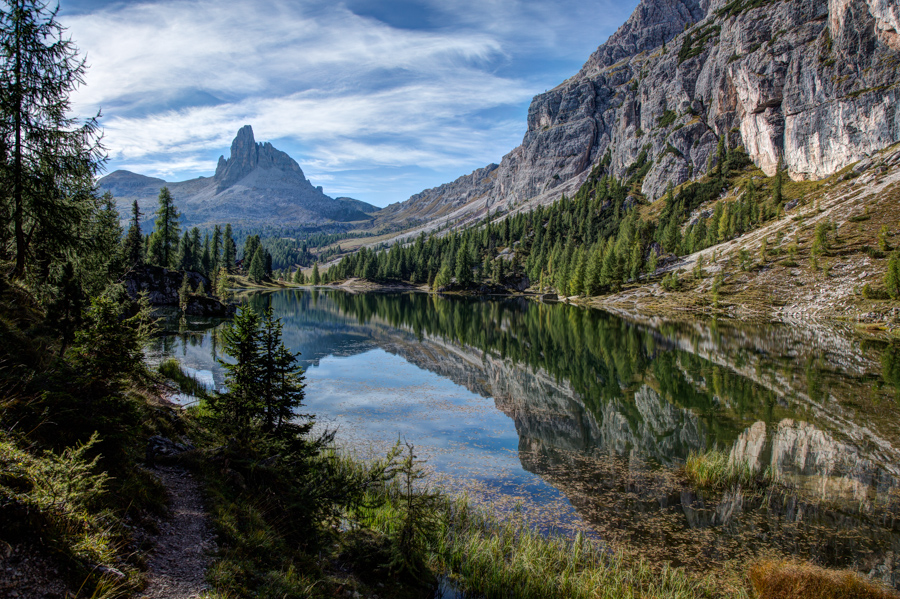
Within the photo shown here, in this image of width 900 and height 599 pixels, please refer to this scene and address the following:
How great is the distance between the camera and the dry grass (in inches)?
444

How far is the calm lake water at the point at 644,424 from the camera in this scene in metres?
15.4

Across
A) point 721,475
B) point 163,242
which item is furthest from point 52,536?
point 163,242

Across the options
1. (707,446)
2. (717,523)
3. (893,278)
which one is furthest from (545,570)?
(893,278)

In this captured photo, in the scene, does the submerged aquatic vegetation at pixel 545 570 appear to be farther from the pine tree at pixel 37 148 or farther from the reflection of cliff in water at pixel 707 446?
the pine tree at pixel 37 148

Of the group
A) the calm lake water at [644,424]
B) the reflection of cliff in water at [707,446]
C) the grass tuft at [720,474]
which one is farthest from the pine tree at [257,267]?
the grass tuft at [720,474]

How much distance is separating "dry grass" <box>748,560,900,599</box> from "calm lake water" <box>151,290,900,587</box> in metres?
1.22

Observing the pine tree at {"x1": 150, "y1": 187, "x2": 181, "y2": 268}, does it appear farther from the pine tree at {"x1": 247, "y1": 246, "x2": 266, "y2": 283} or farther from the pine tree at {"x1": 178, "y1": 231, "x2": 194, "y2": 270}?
the pine tree at {"x1": 247, "y1": 246, "x2": 266, "y2": 283}

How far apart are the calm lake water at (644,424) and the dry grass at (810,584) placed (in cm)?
122

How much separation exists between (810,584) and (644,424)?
1557cm

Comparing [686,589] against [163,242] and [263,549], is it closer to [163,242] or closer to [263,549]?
[263,549]

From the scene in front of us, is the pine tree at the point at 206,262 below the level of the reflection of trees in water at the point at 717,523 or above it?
above

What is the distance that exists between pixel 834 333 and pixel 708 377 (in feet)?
130

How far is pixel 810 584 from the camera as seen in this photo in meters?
11.6

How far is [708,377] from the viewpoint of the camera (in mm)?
38062
